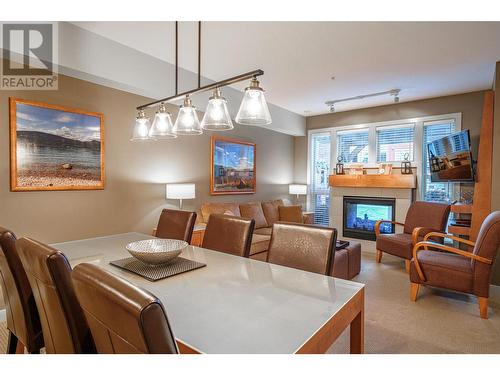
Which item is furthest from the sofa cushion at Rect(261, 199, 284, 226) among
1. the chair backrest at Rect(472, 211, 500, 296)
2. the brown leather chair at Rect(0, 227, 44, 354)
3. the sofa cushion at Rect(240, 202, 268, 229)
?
the brown leather chair at Rect(0, 227, 44, 354)

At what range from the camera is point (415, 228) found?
149 inches

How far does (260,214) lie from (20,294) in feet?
12.5

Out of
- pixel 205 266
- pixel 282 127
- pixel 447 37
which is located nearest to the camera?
pixel 205 266

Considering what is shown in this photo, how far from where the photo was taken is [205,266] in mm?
1730

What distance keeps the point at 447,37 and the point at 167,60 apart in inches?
115

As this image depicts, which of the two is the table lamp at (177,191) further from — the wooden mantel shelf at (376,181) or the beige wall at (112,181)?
the wooden mantel shelf at (376,181)

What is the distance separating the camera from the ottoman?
3.24 meters

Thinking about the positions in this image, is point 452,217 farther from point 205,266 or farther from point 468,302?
point 205,266

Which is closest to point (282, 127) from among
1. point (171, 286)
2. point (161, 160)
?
point (161, 160)

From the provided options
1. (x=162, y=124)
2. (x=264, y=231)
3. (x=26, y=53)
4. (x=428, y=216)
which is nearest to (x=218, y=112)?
(x=162, y=124)

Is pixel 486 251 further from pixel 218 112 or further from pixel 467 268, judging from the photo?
pixel 218 112

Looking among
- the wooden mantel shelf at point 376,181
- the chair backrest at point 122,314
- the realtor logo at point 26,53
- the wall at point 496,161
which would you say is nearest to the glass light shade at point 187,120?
the chair backrest at point 122,314
